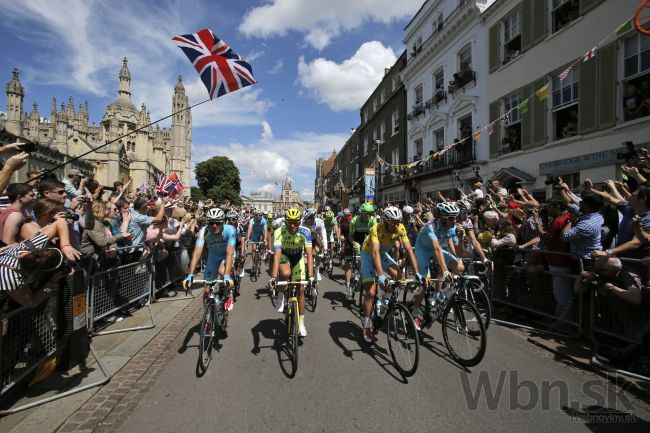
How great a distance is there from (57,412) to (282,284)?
100 inches

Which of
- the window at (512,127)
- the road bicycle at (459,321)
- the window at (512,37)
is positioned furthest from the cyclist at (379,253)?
the window at (512,37)

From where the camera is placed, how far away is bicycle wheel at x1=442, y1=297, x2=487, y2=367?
13.2 feet

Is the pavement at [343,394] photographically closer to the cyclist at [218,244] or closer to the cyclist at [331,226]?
the cyclist at [218,244]

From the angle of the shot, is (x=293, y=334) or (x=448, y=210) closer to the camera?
(x=293, y=334)

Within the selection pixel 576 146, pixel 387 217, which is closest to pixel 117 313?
pixel 387 217

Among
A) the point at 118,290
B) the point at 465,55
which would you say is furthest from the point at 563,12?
the point at 118,290

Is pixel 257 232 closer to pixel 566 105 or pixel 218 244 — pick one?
pixel 218 244

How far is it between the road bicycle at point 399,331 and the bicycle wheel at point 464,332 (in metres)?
0.66

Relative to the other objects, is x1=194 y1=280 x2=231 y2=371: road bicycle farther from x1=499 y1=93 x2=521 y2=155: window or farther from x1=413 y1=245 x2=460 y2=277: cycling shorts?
x1=499 y1=93 x2=521 y2=155: window

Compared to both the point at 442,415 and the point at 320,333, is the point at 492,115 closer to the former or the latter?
the point at 320,333

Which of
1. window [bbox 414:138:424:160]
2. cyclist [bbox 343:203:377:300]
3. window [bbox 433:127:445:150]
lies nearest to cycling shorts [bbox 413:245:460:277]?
cyclist [bbox 343:203:377:300]

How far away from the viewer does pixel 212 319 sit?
4.45 metres

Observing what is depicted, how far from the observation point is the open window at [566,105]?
36.3 feet

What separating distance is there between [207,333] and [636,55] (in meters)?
12.9
